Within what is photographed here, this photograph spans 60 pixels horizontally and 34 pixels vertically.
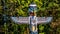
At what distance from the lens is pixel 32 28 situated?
6.34 feet

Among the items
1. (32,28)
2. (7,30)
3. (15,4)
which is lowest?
(7,30)

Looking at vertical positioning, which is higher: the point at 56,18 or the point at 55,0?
the point at 55,0

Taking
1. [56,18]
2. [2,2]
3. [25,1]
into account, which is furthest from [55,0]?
[2,2]

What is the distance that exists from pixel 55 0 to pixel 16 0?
0.56 meters

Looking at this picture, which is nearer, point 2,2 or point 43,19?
point 43,19

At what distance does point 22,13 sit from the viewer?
2.51 meters

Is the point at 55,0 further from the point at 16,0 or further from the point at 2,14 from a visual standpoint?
the point at 2,14

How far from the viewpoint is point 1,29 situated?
2568 millimetres

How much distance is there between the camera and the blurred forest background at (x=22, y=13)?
2.52 meters

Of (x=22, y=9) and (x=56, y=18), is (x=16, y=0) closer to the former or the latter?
(x=22, y=9)

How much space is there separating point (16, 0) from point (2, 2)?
0.20 meters

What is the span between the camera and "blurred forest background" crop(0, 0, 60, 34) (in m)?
2.52

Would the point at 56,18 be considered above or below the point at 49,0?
Answer: below

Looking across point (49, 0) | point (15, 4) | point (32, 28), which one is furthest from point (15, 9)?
point (32, 28)
